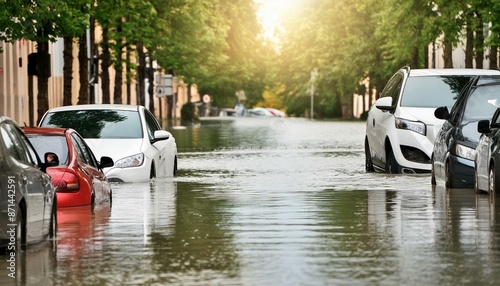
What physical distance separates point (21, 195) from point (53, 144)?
6.39m

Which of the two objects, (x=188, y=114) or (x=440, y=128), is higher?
(x=440, y=128)

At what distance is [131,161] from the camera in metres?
24.8

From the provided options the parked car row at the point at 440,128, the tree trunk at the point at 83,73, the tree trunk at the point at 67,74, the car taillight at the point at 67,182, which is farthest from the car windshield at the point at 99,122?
the tree trunk at the point at 83,73

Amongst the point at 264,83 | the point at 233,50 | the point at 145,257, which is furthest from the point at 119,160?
the point at 264,83

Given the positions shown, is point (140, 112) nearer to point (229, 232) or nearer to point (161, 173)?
point (161, 173)

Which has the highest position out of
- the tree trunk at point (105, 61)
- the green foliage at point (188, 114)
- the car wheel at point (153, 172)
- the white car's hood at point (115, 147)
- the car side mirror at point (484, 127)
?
the tree trunk at point (105, 61)

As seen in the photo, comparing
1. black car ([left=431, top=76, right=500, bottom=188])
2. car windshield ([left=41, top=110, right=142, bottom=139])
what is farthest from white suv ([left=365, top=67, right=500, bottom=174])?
car windshield ([left=41, top=110, right=142, bottom=139])

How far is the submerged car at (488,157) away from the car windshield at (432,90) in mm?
5844

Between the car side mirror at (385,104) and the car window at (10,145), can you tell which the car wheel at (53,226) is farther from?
the car side mirror at (385,104)

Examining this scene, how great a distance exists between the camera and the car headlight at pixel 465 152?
69.5 ft

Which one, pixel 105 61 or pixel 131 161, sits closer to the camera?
pixel 131 161

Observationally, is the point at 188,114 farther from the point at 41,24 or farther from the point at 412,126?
the point at 412,126

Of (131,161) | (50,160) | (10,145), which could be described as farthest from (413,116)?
(10,145)

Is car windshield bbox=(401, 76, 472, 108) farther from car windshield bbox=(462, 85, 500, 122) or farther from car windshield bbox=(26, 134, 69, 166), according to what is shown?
car windshield bbox=(26, 134, 69, 166)
